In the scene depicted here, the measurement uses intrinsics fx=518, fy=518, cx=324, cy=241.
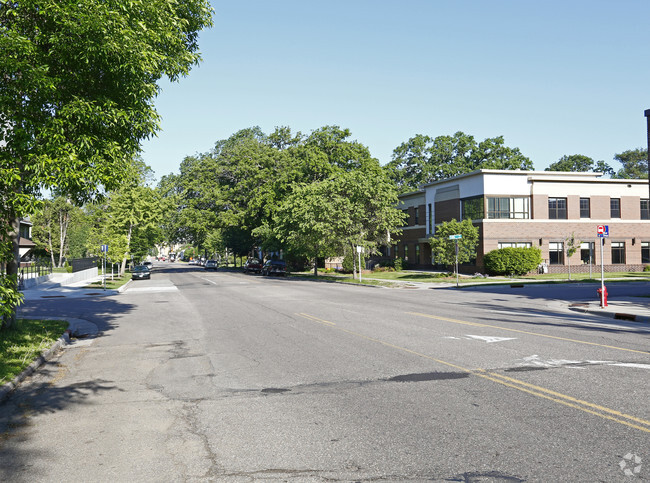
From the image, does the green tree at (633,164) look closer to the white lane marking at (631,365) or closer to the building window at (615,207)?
the building window at (615,207)

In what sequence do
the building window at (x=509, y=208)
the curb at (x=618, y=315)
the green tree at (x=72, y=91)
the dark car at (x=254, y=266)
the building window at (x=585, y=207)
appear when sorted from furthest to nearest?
the dark car at (x=254, y=266)
the building window at (x=585, y=207)
the building window at (x=509, y=208)
the curb at (x=618, y=315)
the green tree at (x=72, y=91)

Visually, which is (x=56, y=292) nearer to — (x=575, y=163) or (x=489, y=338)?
(x=489, y=338)

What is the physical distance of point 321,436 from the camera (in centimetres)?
548

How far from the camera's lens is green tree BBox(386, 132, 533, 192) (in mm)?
86562

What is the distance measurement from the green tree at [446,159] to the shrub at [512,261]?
139 ft

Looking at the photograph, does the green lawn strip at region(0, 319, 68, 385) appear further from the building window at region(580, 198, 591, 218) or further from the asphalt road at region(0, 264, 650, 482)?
the building window at region(580, 198, 591, 218)

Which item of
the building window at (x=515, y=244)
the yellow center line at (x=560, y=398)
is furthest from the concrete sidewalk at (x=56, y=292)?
the building window at (x=515, y=244)

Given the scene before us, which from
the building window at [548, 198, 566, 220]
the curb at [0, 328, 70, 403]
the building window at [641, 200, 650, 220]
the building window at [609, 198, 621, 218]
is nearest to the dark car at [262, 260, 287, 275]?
the building window at [548, 198, 566, 220]

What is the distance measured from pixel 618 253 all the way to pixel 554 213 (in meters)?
8.16

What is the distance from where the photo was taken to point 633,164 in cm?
11044

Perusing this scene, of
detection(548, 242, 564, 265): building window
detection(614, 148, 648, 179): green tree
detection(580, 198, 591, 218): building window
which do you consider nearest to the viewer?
detection(548, 242, 564, 265): building window

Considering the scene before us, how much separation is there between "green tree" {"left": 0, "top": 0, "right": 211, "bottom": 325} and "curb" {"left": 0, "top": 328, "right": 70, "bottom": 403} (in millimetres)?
1495

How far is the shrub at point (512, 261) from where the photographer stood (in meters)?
43.8

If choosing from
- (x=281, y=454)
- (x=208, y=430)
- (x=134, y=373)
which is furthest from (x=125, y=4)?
(x=281, y=454)
